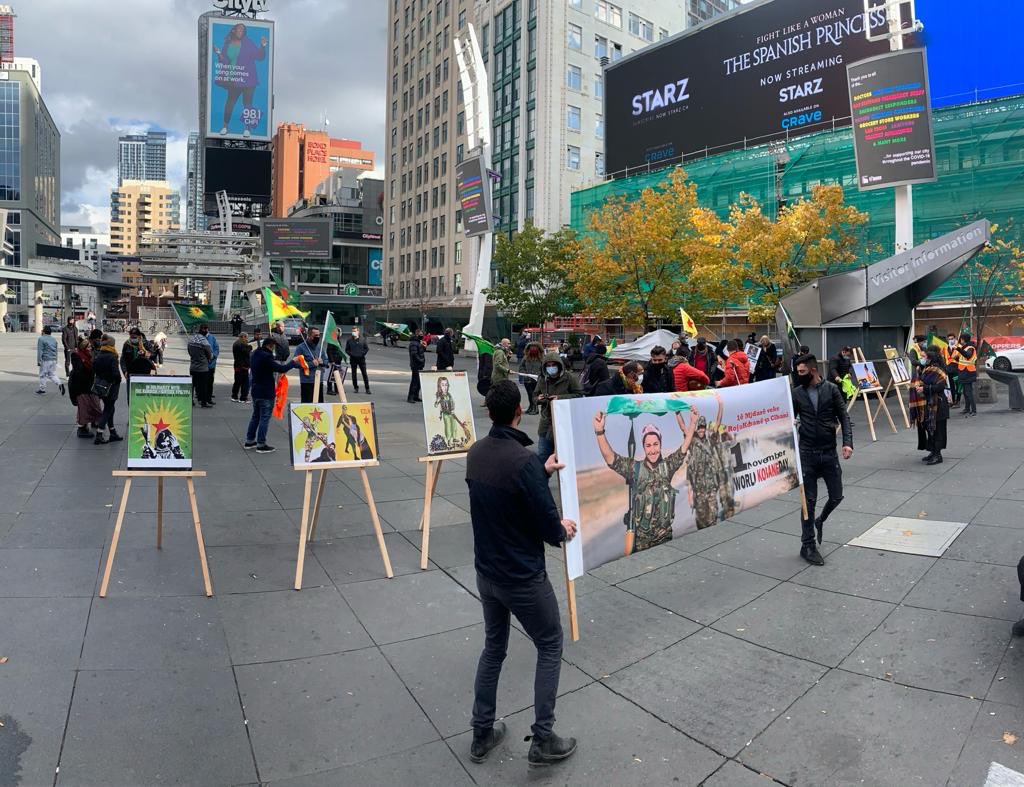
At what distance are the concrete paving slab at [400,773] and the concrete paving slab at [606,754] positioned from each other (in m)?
0.09

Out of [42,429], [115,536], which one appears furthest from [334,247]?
[115,536]

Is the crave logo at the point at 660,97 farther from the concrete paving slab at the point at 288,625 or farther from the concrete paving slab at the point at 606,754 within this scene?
the concrete paving slab at the point at 606,754

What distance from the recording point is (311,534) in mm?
7242

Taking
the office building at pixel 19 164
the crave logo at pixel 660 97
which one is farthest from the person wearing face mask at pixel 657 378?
the office building at pixel 19 164

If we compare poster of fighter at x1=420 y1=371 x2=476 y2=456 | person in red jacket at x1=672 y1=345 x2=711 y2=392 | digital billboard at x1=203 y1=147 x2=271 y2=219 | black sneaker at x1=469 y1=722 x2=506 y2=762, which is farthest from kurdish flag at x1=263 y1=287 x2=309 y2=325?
digital billboard at x1=203 y1=147 x2=271 y2=219

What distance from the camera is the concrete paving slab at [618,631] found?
488 centimetres

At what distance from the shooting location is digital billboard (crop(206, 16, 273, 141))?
11038 cm

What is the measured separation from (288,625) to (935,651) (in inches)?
177

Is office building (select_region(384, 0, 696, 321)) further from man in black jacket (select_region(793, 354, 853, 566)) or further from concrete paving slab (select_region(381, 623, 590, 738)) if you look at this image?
concrete paving slab (select_region(381, 623, 590, 738))

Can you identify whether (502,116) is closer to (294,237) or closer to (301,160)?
(294,237)

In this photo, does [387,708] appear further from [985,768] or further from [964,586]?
[964,586]

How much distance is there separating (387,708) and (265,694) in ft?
2.49

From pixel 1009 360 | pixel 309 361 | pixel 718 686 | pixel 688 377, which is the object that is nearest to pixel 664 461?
pixel 718 686

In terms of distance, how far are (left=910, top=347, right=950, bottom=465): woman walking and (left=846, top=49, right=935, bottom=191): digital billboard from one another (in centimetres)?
1149
